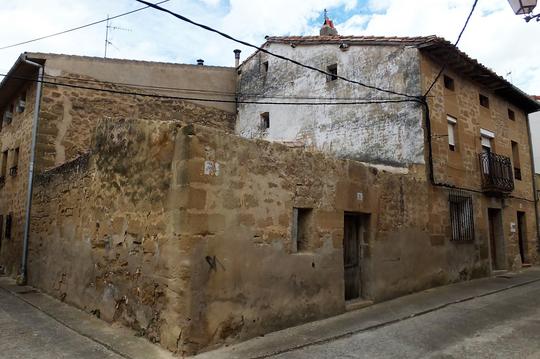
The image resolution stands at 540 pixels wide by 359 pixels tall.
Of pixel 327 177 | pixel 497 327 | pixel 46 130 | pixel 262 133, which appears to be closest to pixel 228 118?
pixel 262 133

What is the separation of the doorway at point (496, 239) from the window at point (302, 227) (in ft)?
26.4

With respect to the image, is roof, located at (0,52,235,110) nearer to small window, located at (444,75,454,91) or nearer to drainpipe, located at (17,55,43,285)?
drainpipe, located at (17,55,43,285)

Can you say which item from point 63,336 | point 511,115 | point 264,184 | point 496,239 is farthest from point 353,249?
point 511,115

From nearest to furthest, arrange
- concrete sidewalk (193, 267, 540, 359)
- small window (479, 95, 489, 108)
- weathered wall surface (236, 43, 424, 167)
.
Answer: concrete sidewalk (193, 267, 540, 359) < weathered wall surface (236, 43, 424, 167) < small window (479, 95, 489, 108)

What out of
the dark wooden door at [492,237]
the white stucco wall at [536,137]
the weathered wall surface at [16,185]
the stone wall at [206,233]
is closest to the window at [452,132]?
the dark wooden door at [492,237]

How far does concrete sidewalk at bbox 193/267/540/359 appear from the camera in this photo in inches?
181

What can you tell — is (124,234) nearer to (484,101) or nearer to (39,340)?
(39,340)

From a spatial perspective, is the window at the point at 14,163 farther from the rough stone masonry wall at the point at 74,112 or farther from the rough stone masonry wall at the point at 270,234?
the rough stone masonry wall at the point at 270,234

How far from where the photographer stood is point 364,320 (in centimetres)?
601

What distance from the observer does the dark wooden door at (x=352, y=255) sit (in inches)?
280

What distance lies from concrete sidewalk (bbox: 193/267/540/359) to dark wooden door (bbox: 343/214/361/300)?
440mm

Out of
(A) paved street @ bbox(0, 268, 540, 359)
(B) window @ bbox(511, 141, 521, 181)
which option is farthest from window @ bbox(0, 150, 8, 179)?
(B) window @ bbox(511, 141, 521, 181)

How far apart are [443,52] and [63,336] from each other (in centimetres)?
953

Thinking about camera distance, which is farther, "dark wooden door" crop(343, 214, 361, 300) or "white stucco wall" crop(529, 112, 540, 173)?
"white stucco wall" crop(529, 112, 540, 173)
